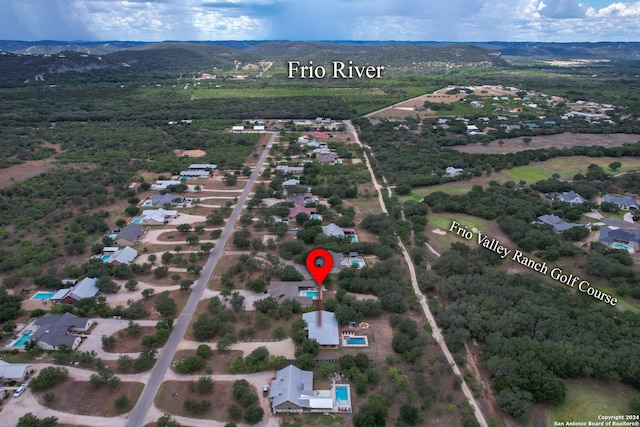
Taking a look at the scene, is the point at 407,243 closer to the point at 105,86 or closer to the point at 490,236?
the point at 490,236

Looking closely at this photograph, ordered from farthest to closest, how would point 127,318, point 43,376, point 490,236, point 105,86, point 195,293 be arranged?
point 105,86 < point 490,236 < point 195,293 < point 127,318 < point 43,376

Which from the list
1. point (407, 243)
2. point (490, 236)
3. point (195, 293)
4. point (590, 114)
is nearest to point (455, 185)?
point (490, 236)

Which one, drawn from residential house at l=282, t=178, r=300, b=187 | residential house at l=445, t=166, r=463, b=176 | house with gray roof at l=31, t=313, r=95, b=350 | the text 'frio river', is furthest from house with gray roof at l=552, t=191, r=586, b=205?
house with gray roof at l=31, t=313, r=95, b=350

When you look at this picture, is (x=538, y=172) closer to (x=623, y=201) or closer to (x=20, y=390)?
(x=623, y=201)

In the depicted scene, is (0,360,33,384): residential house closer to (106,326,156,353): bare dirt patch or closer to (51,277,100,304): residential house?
(106,326,156,353): bare dirt patch

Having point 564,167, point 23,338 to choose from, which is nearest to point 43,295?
point 23,338

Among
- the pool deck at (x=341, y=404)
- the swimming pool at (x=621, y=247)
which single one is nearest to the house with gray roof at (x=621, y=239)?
the swimming pool at (x=621, y=247)
